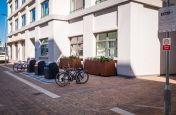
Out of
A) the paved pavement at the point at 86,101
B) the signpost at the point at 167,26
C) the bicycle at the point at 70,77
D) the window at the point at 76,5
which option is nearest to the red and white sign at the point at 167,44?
the signpost at the point at 167,26

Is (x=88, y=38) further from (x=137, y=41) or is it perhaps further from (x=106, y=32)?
(x=137, y=41)

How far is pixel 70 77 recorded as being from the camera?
1269 centimetres

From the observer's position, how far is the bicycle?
489 inches

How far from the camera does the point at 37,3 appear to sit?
3038 centimetres

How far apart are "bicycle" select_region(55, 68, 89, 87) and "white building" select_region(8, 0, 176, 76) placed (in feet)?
11.6

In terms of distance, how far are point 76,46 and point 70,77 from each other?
10767mm

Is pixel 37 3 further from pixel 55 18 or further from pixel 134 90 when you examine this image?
pixel 134 90

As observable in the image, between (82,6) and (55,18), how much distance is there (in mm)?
3498

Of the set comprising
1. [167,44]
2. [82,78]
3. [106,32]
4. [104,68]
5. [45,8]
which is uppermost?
[45,8]

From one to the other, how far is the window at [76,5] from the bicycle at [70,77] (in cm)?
1094

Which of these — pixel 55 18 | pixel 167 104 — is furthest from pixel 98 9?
pixel 167 104

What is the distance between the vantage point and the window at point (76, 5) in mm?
22513

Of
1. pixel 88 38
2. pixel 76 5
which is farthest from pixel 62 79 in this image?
pixel 76 5

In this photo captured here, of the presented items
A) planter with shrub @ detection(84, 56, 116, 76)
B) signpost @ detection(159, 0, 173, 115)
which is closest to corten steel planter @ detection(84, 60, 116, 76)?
planter with shrub @ detection(84, 56, 116, 76)
